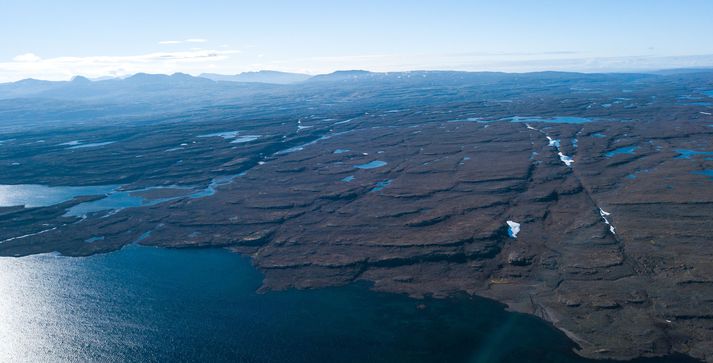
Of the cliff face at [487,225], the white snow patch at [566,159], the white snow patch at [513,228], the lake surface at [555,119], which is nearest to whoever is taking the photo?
the cliff face at [487,225]

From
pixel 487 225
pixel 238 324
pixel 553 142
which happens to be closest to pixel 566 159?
pixel 553 142

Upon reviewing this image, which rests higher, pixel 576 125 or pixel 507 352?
pixel 576 125

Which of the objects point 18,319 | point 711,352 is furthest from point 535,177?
point 18,319

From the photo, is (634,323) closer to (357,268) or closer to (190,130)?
→ (357,268)

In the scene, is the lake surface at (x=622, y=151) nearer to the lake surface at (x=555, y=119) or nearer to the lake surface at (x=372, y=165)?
the lake surface at (x=555, y=119)

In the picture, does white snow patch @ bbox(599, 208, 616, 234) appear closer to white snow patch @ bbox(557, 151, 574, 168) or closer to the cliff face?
the cliff face

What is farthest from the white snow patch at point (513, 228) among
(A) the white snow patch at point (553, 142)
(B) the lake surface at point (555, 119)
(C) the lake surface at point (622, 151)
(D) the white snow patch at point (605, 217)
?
(B) the lake surface at point (555, 119)
